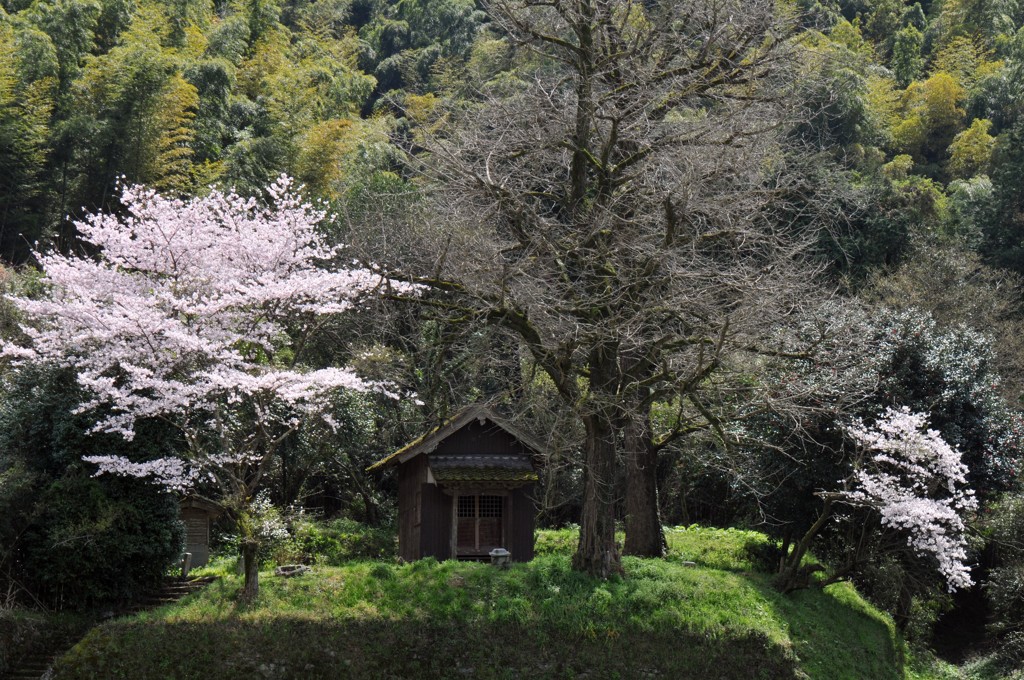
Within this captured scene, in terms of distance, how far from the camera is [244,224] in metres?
16.3

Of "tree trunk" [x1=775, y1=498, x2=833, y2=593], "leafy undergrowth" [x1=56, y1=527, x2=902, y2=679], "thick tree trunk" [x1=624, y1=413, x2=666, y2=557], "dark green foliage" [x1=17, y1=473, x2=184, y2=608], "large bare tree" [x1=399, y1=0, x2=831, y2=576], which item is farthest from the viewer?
"thick tree trunk" [x1=624, y1=413, x2=666, y2=557]

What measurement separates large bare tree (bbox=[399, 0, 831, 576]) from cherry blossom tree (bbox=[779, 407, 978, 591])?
2.41 meters

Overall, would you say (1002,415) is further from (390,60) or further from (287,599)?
(390,60)

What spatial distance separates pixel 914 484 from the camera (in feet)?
54.6

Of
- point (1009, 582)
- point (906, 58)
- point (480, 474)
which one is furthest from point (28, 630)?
point (906, 58)

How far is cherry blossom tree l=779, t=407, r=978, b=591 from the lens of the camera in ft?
51.2

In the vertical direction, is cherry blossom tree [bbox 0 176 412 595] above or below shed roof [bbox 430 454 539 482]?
above

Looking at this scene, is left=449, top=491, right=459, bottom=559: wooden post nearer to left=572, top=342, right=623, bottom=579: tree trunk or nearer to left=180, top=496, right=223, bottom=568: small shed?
left=572, top=342, right=623, bottom=579: tree trunk

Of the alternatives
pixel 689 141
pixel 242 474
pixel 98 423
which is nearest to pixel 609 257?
pixel 689 141

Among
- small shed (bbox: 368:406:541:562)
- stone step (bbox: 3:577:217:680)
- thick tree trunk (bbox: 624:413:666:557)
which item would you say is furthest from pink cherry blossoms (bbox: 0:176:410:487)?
thick tree trunk (bbox: 624:413:666:557)

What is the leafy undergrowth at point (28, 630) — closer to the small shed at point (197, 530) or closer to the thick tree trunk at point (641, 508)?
the small shed at point (197, 530)

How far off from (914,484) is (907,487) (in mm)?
523

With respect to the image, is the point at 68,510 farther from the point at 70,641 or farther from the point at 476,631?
the point at 476,631

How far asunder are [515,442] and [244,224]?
703 cm
